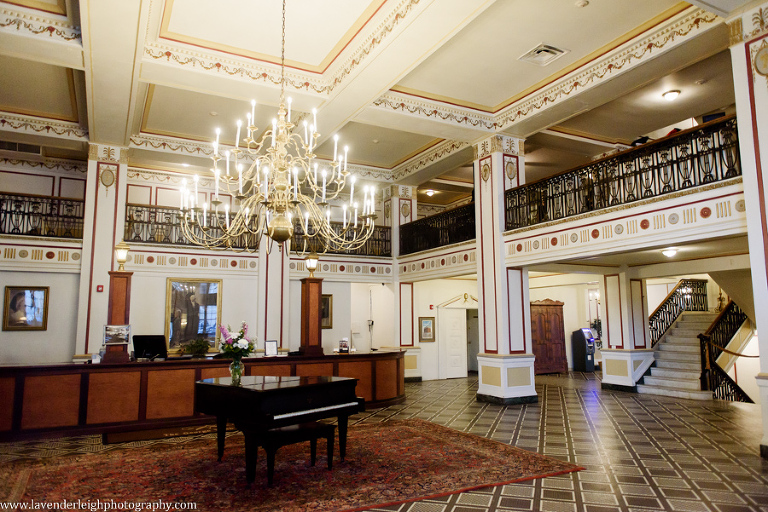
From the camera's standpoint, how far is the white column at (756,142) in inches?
219

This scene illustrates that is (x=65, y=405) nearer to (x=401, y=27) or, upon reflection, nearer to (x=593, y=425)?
(x=401, y=27)

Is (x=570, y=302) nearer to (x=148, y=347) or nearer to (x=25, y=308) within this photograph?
(x=148, y=347)

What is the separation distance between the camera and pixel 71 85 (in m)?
8.70

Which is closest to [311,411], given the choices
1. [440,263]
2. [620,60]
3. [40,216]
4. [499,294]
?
[499,294]

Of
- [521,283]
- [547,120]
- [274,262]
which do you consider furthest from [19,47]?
[521,283]

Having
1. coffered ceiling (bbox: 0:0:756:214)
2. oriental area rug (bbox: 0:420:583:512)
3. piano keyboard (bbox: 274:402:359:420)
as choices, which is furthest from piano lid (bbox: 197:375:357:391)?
coffered ceiling (bbox: 0:0:756:214)

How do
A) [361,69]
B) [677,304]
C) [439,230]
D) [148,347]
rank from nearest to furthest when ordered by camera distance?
[361,69] → [148,347] → [439,230] → [677,304]

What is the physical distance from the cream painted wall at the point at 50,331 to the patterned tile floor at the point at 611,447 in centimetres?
404

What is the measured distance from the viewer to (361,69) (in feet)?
23.2

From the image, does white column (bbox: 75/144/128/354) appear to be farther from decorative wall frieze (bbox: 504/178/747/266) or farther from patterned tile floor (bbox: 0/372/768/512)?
decorative wall frieze (bbox: 504/178/747/266)

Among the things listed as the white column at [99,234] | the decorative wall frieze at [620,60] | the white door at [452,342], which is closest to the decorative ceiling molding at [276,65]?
the decorative wall frieze at [620,60]

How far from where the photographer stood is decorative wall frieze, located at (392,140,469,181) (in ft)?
37.2

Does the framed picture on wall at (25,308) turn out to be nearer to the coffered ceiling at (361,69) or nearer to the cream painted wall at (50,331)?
the cream painted wall at (50,331)

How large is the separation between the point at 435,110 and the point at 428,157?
121 inches
